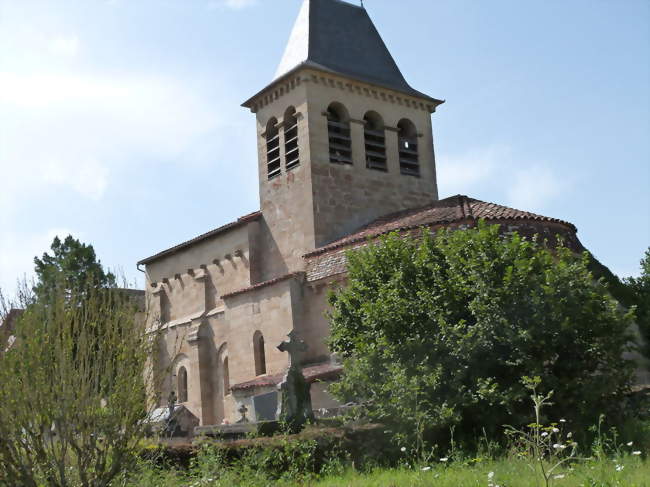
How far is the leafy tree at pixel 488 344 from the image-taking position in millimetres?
12102

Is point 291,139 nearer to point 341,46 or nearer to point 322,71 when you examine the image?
point 322,71

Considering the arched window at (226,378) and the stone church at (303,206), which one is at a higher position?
the stone church at (303,206)

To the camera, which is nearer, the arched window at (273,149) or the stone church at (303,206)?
the stone church at (303,206)

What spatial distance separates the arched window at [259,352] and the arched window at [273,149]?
6.27 m

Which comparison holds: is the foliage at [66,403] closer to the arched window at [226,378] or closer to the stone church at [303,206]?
the stone church at [303,206]

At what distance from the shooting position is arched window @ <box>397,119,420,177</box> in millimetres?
27828

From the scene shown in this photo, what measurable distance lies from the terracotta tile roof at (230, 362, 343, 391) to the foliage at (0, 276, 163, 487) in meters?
Result: 9.40

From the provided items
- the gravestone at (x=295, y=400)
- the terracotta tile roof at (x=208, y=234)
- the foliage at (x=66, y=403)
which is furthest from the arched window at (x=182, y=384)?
the foliage at (x=66, y=403)

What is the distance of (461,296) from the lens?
13219 millimetres

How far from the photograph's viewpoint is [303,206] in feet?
82.1

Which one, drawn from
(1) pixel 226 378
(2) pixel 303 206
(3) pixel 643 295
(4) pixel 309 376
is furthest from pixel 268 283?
(3) pixel 643 295

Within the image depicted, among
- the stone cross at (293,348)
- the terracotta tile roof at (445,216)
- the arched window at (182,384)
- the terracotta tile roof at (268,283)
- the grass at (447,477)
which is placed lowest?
the grass at (447,477)

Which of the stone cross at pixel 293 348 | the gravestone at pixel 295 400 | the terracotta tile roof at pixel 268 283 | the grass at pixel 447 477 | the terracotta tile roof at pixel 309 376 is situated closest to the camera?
the grass at pixel 447 477

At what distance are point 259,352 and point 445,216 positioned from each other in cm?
707
